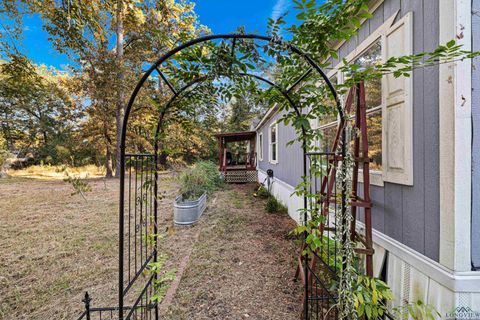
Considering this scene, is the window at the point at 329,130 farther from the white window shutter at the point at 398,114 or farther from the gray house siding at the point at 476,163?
the gray house siding at the point at 476,163

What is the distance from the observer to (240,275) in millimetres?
2734

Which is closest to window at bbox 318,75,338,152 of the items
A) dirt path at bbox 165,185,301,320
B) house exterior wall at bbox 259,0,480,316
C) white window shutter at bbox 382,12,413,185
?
white window shutter at bbox 382,12,413,185

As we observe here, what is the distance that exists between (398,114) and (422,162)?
0.49 meters

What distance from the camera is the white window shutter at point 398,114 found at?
1672 mm

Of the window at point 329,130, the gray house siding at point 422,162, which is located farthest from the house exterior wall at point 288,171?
the gray house siding at point 422,162

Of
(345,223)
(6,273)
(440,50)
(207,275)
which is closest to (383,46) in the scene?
(440,50)

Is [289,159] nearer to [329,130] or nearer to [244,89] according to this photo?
[329,130]

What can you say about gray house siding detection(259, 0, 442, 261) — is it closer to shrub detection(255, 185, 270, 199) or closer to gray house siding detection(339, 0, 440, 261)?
gray house siding detection(339, 0, 440, 261)

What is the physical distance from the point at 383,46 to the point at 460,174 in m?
1.36

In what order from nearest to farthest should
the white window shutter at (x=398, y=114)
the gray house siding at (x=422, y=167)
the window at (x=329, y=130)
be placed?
the gray house siding at (x=422, y=167) → the white window shutter at (x=398, y=114) → the window at (x=329, y=130)

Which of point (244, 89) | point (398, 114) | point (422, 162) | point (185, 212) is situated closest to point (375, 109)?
point (398, 114)

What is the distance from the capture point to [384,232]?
196cm

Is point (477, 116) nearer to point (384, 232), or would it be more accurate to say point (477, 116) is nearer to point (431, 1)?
point (431, 1)

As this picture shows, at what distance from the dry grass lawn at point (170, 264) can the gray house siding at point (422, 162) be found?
1.36m
